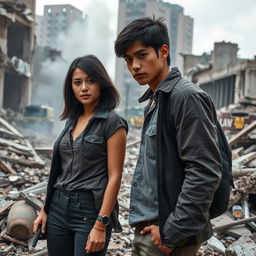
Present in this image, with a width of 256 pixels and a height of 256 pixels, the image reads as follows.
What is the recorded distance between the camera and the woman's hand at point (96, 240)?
6.98 feet

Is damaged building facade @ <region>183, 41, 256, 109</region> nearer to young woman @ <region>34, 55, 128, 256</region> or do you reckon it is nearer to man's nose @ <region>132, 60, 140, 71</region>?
young woman @ <region>34, 55, 128, 256</region>

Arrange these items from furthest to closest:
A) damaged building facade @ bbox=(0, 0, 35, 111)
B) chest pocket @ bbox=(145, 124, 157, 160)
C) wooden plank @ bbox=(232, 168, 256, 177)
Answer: damaged building facade @ bbox=(0, 0, 35, 111) → wooden plank @ bbox=(232, 168, 256, 177) → chest pocket @ bbox=(145, 124, 157, 160)

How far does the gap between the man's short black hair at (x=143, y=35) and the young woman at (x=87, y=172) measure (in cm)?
49

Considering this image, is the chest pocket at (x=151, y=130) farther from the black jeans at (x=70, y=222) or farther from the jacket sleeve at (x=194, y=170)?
the black jeans at (x=70, y=222)

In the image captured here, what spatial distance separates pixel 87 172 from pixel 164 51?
3.04ft

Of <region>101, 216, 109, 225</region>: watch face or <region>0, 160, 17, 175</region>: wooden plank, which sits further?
<region>0, 160, 17, 175</region>: wooden plank

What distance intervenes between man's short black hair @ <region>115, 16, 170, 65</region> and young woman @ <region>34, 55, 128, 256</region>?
1.61 feet

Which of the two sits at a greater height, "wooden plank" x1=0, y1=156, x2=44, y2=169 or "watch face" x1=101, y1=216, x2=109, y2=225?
"watch face" x1=101, y1=216, x2=109, y2=225

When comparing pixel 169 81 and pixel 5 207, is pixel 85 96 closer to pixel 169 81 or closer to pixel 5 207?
pixel 169 81

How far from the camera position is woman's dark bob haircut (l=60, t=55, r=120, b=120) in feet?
7.89

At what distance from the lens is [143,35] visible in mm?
1931

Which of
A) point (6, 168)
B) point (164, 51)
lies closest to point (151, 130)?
point (164, 51)

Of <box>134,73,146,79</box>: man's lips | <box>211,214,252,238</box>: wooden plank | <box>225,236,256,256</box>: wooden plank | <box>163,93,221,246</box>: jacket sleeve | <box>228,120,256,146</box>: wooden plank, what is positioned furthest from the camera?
<box>228,120,256,146</box>: wooden plank

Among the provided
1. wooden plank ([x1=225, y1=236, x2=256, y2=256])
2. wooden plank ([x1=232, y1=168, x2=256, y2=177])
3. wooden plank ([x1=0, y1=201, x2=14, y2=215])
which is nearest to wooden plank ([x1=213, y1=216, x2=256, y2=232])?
wooden plank ([x1=225, y1=236, x2=256, y2=256])
